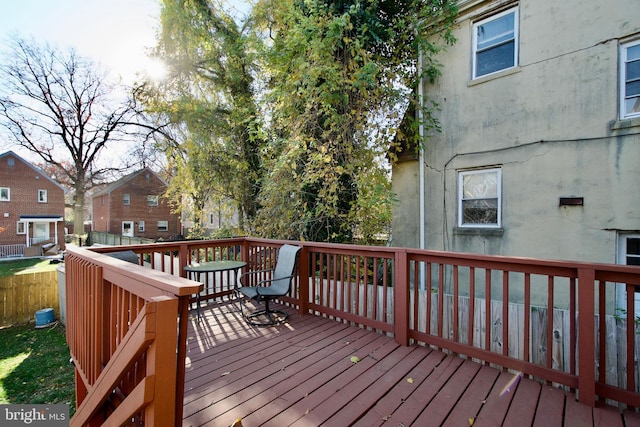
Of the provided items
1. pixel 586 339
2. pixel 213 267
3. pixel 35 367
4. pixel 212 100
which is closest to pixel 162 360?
pixel 586 339

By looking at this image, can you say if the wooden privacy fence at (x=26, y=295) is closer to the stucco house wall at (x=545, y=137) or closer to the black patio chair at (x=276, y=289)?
the black patio chair at (x=276, y=289)

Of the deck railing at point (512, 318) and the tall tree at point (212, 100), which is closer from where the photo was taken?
the deck railing at point (512, 318)

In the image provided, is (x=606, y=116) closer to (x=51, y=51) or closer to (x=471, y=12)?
(x=471, y=12)

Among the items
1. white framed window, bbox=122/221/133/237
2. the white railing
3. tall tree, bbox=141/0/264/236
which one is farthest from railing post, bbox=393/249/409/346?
the white railing

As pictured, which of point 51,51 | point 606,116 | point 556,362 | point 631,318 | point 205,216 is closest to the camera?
point 631,318

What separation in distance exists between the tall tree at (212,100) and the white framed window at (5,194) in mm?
20275

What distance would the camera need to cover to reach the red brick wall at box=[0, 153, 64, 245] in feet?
65.9

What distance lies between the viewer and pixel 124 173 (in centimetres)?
2169

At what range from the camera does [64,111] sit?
19031 mm

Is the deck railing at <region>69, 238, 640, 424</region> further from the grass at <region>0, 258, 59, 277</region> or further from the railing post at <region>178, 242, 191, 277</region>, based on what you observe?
the grass at <region>0, 258, 59, 277</region>

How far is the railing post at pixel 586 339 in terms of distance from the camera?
82.7 inches

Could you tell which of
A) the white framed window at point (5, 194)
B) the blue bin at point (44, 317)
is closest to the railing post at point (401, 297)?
the blue bin at point (44, 317)

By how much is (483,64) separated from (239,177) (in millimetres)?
6611

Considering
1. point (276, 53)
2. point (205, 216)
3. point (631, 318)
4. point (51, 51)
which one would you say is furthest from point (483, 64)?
point (51, 51)
